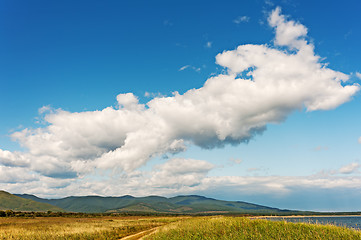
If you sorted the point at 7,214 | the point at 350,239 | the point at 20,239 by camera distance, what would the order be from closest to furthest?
the point at 350,239, the point at 20,239, the point at 7,214

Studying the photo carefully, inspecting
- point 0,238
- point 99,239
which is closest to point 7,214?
point 0,238

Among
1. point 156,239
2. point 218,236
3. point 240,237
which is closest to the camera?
point 240,237

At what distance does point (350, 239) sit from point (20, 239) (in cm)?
3894

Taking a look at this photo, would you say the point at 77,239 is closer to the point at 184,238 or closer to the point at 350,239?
the point at 184,238

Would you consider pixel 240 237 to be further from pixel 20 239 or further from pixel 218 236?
pixel 20 239

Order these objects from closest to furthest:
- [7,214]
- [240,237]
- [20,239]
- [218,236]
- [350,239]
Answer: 1. [350,239]
2. [240,237]
3. [218,236]
4. [20,239]
5. [7,214]

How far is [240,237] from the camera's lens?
20.8 m

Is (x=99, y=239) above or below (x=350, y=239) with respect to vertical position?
below

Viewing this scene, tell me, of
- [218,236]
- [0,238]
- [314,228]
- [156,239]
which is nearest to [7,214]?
[0,238]

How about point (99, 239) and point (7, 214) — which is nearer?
point (99, 239)

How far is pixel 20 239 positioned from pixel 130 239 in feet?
49.9

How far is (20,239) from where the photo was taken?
33.2 metres

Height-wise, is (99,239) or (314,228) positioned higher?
(314,228)

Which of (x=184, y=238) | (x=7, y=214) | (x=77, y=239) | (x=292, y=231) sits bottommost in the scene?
(x=7, y=214)
